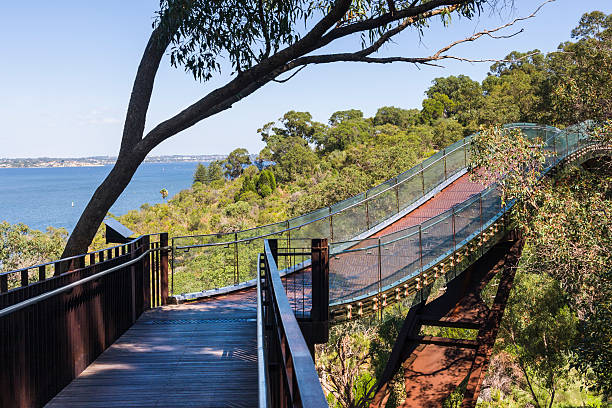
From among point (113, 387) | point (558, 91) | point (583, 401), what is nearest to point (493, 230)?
point (558, 91)

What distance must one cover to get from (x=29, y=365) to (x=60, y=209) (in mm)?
148176

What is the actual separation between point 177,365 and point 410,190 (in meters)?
11.6

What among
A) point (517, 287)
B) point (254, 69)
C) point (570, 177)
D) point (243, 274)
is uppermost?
point (254, 69)

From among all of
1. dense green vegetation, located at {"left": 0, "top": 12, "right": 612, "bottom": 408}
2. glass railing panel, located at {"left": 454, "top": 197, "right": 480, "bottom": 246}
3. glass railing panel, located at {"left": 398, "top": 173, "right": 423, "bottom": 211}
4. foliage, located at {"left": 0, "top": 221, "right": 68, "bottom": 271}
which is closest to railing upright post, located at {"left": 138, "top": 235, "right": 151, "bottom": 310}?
dense green vegetation, located at {"left": 0, "top": 12, "right": 612, "bottom": 408}

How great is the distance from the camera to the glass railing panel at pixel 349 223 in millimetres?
13547

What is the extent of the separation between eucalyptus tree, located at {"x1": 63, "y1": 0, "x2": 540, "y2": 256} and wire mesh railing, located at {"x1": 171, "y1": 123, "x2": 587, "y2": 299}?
2212 mm

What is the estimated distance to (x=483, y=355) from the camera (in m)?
11.7

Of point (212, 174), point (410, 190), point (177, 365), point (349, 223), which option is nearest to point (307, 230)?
point (349, 223)

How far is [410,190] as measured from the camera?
51.8 ft

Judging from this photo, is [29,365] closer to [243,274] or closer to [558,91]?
[243,274]

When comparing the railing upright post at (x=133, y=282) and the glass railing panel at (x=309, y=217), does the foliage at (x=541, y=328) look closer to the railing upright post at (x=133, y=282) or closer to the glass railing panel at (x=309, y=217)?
the glass railing panel at (x=309, y=217)

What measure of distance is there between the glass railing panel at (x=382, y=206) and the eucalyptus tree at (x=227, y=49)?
6.21 metres

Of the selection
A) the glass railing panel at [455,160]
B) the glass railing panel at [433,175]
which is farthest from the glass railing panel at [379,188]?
the glass railing panel at [455,160]

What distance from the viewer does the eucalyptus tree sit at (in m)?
7.49
